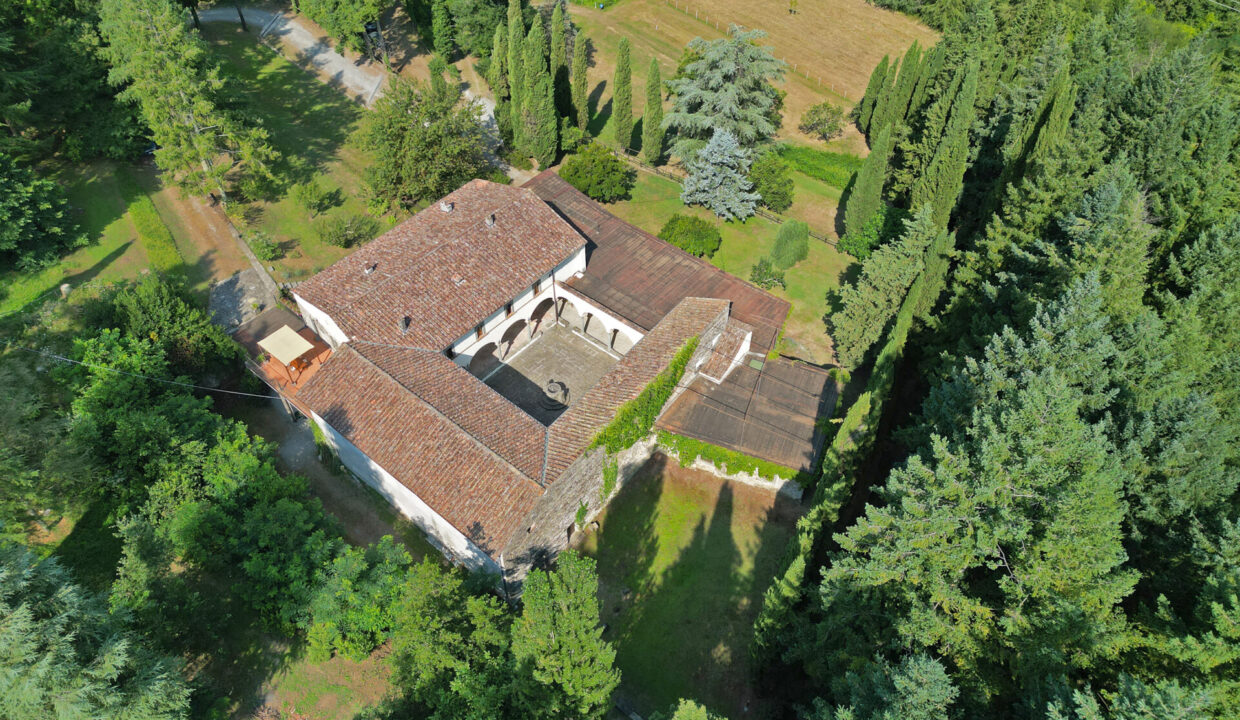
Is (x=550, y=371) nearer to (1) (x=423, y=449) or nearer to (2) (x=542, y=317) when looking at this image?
(2) (x=542, y=317)

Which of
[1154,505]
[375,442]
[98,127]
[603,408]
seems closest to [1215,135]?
[1154,505]

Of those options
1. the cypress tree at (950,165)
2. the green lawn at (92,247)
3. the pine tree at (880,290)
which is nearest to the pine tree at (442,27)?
the green lawn at (92,247)

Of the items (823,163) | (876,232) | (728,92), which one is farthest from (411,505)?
(823,163)

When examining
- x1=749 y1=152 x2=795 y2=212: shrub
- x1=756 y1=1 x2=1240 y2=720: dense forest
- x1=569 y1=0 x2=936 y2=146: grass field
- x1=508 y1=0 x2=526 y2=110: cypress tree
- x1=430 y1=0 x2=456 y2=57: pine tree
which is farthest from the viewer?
x1=569 y1=0 x2=936 y2=146: grass field

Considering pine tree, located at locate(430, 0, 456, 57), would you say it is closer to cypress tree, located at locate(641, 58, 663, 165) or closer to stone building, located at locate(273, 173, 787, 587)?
cypress tree, located at locate(641, 58, 663, 165)

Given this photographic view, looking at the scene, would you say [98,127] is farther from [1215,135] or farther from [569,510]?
[1215,135]

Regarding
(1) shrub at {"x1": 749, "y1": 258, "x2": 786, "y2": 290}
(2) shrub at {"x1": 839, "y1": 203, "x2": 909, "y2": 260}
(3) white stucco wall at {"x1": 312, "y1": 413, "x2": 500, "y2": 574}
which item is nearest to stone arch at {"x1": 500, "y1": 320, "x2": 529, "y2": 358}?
(3) white stucco wall at {"x1": 312, "y1": 413, "x2": 500, "y2": 574}
